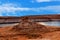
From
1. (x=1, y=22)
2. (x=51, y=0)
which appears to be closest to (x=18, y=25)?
(x=1, y=22)

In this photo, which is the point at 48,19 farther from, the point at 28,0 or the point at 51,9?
the point at 28,0

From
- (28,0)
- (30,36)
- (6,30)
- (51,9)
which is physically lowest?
(30,36)

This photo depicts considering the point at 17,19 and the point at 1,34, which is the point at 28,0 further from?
the point at 1,34

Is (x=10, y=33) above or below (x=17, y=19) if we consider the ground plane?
below

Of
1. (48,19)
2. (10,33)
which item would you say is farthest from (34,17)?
(10,33)

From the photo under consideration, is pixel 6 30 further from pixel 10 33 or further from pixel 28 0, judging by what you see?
pixel 28 0

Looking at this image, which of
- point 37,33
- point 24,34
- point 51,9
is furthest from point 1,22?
point 51,9

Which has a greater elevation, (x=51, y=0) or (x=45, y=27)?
(x=51, y=0)
